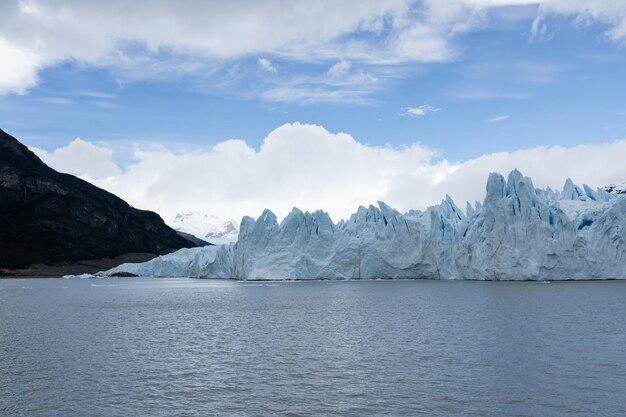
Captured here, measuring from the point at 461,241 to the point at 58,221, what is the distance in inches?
4707

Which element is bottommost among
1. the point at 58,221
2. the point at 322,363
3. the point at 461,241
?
the point at 322,363

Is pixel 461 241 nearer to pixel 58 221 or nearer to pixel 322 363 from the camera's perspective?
pixel 322 363

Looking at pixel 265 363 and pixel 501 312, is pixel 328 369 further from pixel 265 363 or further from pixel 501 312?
pixel 501 312

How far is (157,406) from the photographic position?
14.3 m

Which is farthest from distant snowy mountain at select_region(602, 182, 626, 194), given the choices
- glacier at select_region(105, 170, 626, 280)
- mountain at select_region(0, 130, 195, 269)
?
mountain at select_region(0, 130, 195, 269)

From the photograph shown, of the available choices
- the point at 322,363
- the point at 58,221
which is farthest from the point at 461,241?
the point at 58,221

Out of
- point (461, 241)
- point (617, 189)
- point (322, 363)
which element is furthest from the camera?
point (617, 189)

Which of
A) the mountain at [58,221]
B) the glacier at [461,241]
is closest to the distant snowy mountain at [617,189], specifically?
the glacier at [461,241]

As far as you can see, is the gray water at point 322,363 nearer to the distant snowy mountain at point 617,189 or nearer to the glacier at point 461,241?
the glacier at point 461,241

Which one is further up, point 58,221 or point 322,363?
point 58,221

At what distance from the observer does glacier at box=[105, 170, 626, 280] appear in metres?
58.0

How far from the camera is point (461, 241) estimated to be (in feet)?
209

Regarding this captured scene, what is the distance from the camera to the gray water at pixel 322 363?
1429 cm

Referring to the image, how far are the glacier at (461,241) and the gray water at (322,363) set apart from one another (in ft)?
75.5
